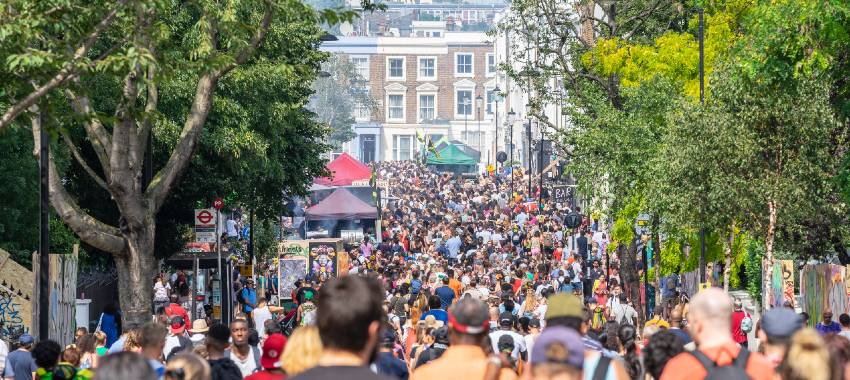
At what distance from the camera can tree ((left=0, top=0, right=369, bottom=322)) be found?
1237cm

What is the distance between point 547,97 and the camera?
1435 inches

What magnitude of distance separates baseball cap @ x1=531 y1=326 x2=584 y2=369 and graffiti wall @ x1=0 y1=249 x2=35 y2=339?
1387cm

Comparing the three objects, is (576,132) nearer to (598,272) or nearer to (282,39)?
(598,272)

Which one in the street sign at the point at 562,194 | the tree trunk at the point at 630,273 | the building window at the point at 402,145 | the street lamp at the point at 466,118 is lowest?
the tree trunk at the point at 630,273

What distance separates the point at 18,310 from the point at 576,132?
16858 mm

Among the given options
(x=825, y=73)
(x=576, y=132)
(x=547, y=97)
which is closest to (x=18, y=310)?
(x=825, y=73)

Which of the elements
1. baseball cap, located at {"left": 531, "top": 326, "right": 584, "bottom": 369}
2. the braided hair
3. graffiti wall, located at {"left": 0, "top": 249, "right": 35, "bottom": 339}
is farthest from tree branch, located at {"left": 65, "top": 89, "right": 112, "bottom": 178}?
baseball cap, located at {"left": 531, "top": 326, "right": 584, "bottom": 369}

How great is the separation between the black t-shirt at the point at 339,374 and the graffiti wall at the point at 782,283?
697 inches

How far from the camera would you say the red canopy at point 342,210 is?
48812 millimetres

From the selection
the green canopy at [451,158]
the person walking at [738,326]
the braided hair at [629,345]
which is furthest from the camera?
the green canopy at [451,158]

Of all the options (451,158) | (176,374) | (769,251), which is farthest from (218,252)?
(451,158)

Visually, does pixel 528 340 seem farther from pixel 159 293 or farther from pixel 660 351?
pixel 159 293

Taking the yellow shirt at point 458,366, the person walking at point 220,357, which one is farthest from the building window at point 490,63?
the yellow shirt at point 458,366

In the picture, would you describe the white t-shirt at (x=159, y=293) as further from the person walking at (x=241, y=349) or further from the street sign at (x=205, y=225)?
the person walking at (x=241, y=349)
